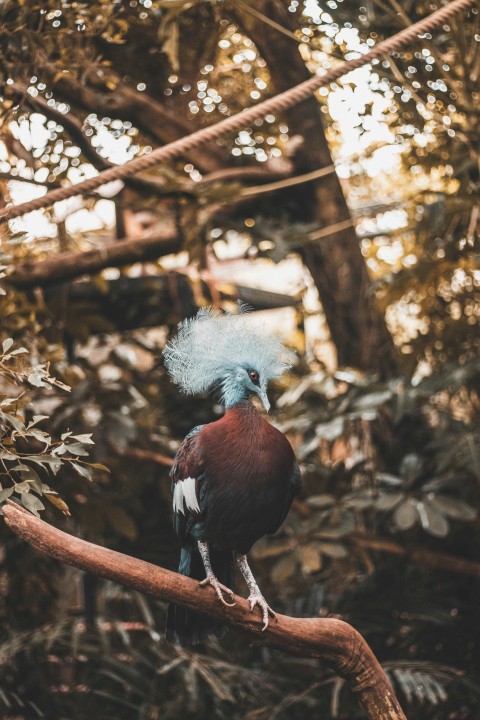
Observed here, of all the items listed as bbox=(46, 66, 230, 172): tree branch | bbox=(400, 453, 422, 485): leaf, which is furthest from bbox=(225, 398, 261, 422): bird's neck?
bbox=(46, 66, 230, 172): tree branch

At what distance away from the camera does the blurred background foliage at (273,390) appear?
2633mm

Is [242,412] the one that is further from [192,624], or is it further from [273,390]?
[273,390]

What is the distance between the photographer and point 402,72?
2.65 m

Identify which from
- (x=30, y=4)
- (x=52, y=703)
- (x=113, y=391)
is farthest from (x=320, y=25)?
(x=52, y=703)

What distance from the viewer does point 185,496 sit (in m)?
1.70

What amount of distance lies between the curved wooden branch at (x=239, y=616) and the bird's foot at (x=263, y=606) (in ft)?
0.04

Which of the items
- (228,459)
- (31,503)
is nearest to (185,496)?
(228,459)

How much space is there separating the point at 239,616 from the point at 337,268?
6.35 feet

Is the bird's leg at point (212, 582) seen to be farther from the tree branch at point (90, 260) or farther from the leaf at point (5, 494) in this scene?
the tree branch at point (90, 260)

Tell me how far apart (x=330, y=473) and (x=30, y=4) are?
1.80 metres

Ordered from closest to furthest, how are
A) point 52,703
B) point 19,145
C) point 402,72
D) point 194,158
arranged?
point 19,145 → point 402,72 → point 52,703 → point 194,158

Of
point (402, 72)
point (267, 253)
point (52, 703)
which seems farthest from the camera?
point (267, 253)

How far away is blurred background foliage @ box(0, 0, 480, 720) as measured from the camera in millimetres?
2633

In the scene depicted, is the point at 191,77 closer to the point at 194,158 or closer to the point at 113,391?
the point at 194,158
